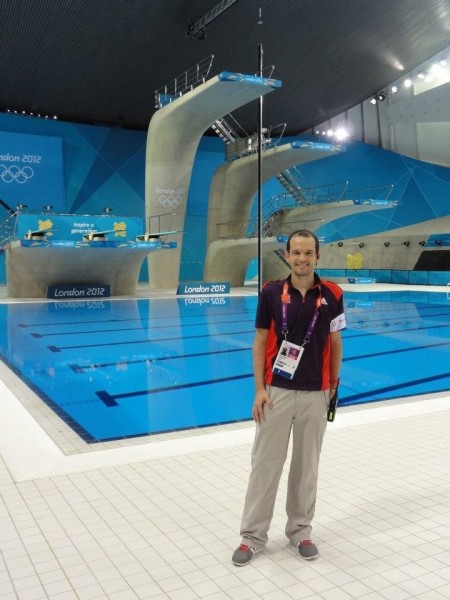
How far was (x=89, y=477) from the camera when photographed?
132 inches

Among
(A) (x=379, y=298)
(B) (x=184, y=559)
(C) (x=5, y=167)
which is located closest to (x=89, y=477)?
(B) (x=184, y=559)

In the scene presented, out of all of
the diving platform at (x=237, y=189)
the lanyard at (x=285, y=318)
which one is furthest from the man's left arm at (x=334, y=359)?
the diving platform at (x=237, y=189)

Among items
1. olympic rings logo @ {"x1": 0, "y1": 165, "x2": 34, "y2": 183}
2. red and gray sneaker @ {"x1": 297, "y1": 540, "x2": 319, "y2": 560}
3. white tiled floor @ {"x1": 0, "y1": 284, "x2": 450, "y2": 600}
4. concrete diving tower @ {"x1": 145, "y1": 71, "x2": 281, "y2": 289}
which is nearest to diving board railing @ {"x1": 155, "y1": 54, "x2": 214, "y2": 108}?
concrete diving tower @ {"x1": 145, "y1": 71, "x2": 281, "y2": 289}

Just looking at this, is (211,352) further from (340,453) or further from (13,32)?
(13,32)

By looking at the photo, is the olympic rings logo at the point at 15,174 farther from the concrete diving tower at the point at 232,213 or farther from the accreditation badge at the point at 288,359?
the accreditation badge at the point at 288,359

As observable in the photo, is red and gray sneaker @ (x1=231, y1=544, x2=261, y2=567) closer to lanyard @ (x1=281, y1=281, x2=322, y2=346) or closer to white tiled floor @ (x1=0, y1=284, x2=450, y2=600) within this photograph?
white tiled floor @ (x1=0, y1=284, x2=450, y2=600)

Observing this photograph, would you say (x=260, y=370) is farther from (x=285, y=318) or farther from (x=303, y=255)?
(x=303, y=255)

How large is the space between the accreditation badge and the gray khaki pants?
0.30 feet

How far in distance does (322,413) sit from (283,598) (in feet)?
2.42

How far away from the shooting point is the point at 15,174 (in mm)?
24438

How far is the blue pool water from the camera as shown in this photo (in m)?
5.04

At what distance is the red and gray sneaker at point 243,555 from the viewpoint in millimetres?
2357

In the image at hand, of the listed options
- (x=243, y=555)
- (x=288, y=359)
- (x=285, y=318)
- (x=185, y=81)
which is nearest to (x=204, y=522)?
(x=243, y=555)

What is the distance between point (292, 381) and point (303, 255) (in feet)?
1.77
